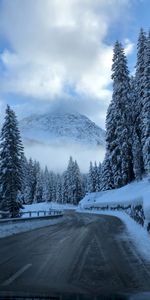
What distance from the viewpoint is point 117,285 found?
8523 millimetres

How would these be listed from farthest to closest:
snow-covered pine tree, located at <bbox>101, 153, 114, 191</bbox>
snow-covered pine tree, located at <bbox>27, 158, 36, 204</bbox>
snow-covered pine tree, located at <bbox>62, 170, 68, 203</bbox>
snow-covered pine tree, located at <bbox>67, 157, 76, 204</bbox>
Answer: snow-covered pine tree, located at <bbox>62, 170, 68, 203</bbox>
snow-covered pine tree, located at <bbox>27, 158, 36, 204</bbox>
snow-covered pine tree, located at <bbox>67, 157, 76, 204</bbox>
snow-covered pine tree, located at <bbox>101, 153, 114, 191</bbox>

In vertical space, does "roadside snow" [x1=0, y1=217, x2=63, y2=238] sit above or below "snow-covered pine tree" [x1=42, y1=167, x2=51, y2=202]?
below

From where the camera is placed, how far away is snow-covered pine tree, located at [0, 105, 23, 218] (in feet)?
157

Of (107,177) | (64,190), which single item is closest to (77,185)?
(64,190)

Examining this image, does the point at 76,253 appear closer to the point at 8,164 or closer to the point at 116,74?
the point at 8,164

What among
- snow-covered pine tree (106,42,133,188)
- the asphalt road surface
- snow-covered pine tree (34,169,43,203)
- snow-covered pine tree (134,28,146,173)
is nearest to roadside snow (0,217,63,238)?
the asphalt road surface

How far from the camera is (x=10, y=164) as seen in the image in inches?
1893

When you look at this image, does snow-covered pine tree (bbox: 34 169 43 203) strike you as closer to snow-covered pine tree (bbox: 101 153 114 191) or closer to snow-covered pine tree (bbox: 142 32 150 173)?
snow-covered pine tree (bbox: 101 153 114 191)

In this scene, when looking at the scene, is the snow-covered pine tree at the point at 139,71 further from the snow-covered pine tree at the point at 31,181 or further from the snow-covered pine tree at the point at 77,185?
the snow-covered pine tree at the point at 31,181

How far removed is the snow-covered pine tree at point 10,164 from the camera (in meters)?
47.9

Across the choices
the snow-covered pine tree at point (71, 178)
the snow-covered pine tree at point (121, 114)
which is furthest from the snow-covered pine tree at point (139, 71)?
the snow-covered pine tree at point (71, 178)

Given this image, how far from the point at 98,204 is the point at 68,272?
200 feet

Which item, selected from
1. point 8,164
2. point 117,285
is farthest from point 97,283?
point 8,164

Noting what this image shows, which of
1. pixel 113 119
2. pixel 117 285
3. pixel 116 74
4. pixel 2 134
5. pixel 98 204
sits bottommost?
pixel 117 285
